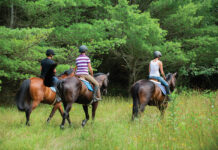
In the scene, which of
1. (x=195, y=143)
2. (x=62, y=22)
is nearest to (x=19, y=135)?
(x=195, y=143)

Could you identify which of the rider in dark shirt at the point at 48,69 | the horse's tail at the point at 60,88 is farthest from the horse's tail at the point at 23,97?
the horse's tail at the point at 60,88

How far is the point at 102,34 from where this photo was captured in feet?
41.2

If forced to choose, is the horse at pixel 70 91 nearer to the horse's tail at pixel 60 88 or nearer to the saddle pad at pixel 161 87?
the horse's tail at pixel 60 88

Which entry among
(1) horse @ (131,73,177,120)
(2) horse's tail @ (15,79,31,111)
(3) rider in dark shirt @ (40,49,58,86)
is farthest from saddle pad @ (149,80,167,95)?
(2) horse's tail @ (15,79,31,111)

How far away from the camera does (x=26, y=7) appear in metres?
11.1

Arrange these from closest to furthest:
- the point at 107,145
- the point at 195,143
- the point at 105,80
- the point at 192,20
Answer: the point at 195,143 < the point at 107,145 < the point at 105,80 < the point at 192,20

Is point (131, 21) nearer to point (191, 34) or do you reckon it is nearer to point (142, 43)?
point (142, 43)

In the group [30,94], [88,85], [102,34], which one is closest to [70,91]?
[88,85]

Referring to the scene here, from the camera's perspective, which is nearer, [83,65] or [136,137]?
[136,137]

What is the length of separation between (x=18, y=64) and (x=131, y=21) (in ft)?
20.4

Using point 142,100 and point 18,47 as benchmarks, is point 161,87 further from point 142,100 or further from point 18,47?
point 18,47

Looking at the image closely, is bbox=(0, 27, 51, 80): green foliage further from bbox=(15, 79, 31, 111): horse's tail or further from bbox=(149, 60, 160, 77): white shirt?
bbox=(149, 60, 160, 77): white shirt

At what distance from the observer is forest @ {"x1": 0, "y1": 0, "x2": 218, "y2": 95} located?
33.3 feet

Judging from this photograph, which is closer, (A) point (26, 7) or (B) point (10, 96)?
(A) point (26, 7)
